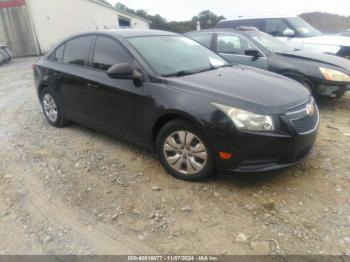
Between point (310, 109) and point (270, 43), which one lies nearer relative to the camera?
point (310, 109)

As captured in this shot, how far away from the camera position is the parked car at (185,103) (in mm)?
3258

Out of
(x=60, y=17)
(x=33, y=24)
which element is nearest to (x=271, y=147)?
(x=33, y=24)

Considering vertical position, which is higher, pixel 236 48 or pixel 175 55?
pixel 175 55

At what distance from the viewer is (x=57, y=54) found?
17.5ft

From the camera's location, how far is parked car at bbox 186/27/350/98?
575 centimetres

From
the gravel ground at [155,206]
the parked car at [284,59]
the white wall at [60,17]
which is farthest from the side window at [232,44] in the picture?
the white wall at [60,17]

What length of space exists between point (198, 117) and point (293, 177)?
1306 millimetres

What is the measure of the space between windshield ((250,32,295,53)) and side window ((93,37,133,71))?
3541 millimetres

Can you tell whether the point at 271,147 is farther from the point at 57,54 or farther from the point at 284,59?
the point at 57,54

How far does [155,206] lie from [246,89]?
1.55 m

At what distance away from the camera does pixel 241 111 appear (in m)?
3.24

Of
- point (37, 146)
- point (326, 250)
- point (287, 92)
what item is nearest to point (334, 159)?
point (287, 92)

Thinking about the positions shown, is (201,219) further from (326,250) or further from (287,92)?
(287,92)

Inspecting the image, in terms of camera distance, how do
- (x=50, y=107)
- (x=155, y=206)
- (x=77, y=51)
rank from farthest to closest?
(x=50, y=107), (x=77, y=51), (x=155, y=206)
